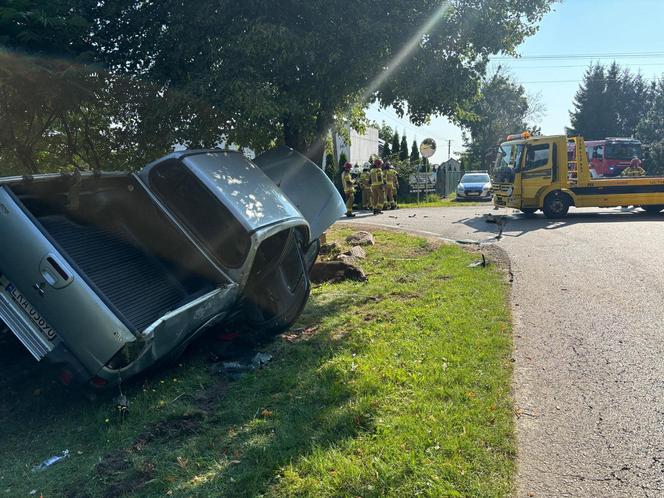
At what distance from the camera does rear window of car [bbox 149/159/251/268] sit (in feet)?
15.9

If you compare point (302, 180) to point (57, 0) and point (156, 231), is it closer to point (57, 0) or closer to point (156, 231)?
point (156, 231)

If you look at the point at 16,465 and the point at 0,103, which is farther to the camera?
the point at 0,103

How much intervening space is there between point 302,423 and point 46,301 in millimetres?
1961

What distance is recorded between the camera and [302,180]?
23.1 feet

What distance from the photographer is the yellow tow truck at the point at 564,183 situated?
15.2 metres

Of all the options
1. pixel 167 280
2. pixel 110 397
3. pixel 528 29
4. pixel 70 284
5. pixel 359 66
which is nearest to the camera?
pixel 70 284

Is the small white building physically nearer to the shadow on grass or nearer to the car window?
the car window

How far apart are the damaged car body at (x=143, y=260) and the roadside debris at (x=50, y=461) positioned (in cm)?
50

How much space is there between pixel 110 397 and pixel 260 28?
475 centimetres

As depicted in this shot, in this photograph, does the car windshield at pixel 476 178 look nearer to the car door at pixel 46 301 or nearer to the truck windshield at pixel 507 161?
the truck windshield at pixel 507 161

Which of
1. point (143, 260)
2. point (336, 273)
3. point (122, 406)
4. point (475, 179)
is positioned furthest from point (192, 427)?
point (475, 179)

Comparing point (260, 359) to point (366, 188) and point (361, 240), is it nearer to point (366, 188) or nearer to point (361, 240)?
point (361, 240)

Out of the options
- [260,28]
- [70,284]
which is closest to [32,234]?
[70,284]

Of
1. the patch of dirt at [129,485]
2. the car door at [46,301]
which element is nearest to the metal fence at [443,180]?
the car door at [46,301]
